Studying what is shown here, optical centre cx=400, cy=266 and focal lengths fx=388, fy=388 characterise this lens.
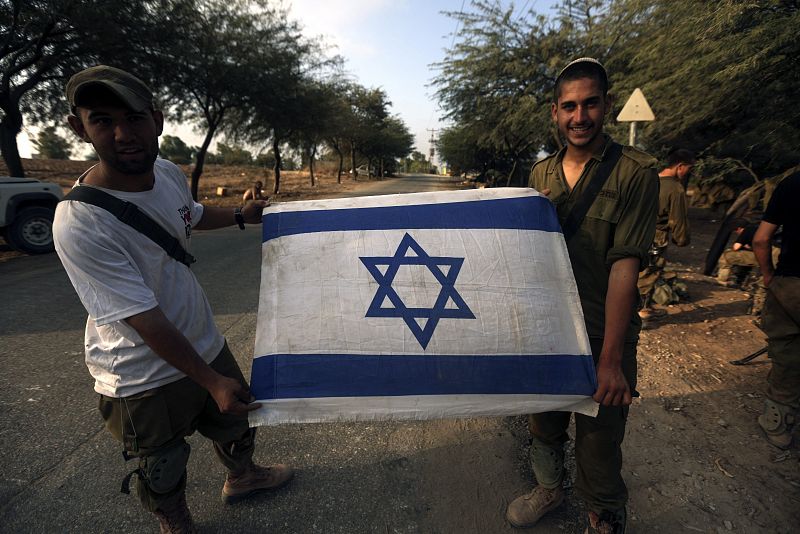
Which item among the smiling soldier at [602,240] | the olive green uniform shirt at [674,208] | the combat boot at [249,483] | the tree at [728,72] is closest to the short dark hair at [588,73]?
the smiling soldier at [602,240]

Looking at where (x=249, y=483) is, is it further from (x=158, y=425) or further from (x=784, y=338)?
(x=784, y=338)

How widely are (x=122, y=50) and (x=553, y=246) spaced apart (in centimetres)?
1203

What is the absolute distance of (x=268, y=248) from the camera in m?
1.56

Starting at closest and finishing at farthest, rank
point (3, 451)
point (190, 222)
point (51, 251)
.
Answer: point (190, 222) < point (3, 451) < point (51, 251)

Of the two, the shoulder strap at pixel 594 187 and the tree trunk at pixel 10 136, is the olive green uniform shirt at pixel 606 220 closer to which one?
the shoulder strap at pixel 594 187

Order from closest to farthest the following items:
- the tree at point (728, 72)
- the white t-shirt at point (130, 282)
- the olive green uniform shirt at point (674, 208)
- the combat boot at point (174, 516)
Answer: the white t-shirt at point (130, 282) < the combat boot at point (174, 516) < the olive green uniform shirt at point (674, 208) < the tree at point (728, 72)

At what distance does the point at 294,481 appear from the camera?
208 cm

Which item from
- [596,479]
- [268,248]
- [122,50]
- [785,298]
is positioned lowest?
[596,479]

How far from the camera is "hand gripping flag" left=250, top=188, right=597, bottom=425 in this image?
1.44m

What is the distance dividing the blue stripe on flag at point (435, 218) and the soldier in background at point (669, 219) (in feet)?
10.6

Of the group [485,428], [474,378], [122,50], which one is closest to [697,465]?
[485,428]

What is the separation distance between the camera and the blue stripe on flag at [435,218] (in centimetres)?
152

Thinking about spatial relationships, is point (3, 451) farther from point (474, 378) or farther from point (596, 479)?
point (596, 479)

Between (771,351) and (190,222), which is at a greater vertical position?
(190,222)
